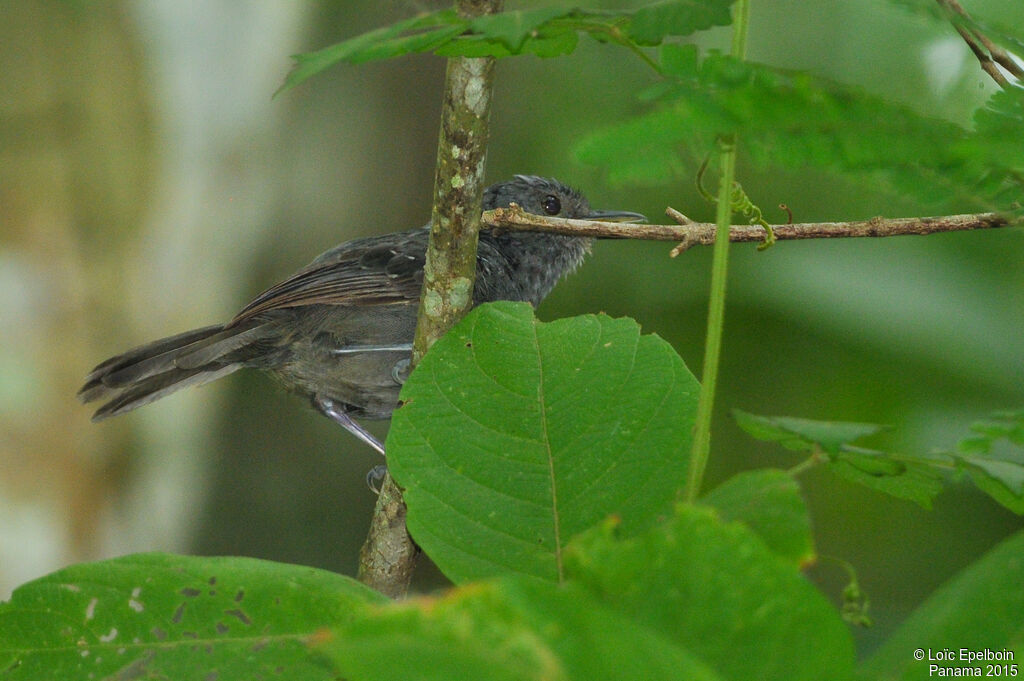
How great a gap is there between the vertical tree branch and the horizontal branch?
1.26 feet

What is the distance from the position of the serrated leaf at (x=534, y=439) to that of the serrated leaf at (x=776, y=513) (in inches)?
10.2

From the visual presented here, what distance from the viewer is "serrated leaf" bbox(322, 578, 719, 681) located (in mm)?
704

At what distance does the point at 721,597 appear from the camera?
0.89 metres

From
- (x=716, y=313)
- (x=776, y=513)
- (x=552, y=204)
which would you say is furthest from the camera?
(x=552, y=204)

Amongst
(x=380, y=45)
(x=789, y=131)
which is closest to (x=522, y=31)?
(x=380, y=45)

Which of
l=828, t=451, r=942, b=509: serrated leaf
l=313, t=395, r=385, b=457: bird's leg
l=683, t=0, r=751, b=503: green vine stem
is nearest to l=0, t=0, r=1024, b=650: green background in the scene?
l=313, t=395, r=385, b=457: bird's leg

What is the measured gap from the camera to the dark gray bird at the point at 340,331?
4609 mm

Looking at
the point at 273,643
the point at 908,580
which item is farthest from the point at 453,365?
the point at 908,580

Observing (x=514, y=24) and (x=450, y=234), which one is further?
(x=450, y=234)

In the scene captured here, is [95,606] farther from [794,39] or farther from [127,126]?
[794,39]

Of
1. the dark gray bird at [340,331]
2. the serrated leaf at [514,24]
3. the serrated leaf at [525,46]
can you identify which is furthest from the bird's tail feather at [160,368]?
the serrated leaf at [514,24]

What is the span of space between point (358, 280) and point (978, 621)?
3902 mm

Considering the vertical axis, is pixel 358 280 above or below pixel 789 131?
below

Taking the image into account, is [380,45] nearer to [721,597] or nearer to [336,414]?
[721,597]
